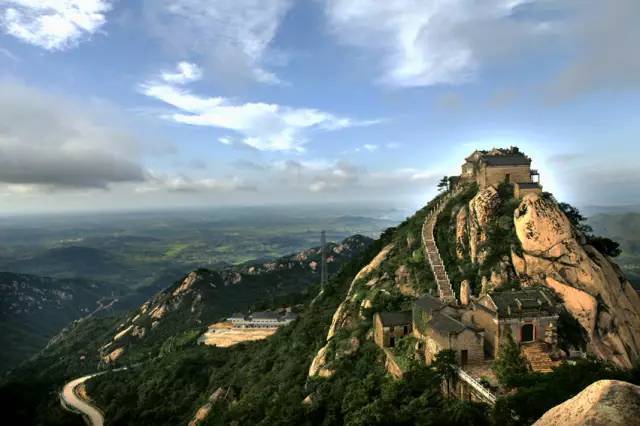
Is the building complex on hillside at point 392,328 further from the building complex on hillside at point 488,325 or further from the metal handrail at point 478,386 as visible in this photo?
the metal handrail at point 478,386

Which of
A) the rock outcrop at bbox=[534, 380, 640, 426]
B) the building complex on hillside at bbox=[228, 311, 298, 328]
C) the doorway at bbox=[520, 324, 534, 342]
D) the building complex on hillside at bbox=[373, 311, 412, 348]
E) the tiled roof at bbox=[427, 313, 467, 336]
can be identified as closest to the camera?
the rock outcrop at bbox=[534, 380, 640, 426]

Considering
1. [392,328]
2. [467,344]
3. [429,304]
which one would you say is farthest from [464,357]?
[392,328]

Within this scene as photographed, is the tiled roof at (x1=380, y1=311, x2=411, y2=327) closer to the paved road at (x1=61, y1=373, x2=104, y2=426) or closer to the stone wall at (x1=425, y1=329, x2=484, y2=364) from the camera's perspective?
the stone wall at (x1=425, y1=329, x2=484, y2=364)

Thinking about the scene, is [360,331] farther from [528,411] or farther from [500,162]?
[500,162]

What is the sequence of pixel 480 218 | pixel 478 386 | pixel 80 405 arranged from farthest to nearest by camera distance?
pixel 80 405, pixel 480 218, pixel 478 386

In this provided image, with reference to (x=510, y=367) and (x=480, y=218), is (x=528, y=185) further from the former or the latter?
(x=510, y=367)

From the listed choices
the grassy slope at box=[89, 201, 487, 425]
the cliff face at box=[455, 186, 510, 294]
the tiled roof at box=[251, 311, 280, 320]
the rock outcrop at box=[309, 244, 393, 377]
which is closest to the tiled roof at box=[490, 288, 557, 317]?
the cliff face at box=[455, 186, 510, 294]
